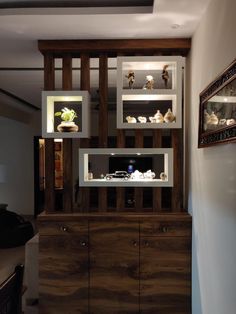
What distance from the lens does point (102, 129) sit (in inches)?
118

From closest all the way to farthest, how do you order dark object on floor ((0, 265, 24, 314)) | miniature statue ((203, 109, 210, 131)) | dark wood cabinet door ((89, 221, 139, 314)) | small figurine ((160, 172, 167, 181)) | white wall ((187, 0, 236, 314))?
dark object on floor ((0, 265, 24, 314)) → white wall ((187, 0, 236, 314)) → miniature statue ((203, 109, 210, 131)) → dark wood cabinet door ((89, 221, 139, 314)) → small figurine ((160, 172, 167, 181))

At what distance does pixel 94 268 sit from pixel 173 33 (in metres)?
2.07

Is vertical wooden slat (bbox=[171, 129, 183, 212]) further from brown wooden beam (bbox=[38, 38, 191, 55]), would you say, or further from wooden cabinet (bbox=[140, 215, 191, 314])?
brown wooden beam (bbox=[38, 38, 191, 55])

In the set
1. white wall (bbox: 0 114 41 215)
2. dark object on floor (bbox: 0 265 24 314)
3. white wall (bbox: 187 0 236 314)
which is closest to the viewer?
dark object on floor (bbox: 0 265 24 314)

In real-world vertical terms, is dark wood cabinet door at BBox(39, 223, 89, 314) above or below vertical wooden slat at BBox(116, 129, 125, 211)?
below

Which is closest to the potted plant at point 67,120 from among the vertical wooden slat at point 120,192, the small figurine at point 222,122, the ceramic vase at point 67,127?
the ceramic vase at point 67,127

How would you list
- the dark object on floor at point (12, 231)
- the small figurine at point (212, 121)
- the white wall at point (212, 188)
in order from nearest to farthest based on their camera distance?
the white wall at point (212, 188) → the small figurine at point (212, 121) → the dark object on floor at point (12, 231)

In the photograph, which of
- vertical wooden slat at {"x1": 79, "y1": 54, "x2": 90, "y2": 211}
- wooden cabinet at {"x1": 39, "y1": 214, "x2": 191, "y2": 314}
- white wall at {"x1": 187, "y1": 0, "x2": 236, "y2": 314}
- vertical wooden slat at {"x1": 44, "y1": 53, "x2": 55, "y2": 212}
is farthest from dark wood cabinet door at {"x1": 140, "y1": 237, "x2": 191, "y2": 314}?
vertical wooden slat at {"x1": 44, "y1": 53, "x2": 55, "y2": 212}

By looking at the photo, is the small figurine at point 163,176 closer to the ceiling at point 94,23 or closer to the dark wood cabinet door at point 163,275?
the dark wood cabinet door at point 163,275

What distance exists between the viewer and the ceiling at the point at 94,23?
2.35m

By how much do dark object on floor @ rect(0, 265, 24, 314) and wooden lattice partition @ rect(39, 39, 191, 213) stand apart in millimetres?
1534

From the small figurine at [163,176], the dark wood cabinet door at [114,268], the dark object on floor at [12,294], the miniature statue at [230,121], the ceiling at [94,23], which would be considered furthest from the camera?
the small figurine at [163,176]

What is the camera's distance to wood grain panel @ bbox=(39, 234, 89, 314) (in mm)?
2826

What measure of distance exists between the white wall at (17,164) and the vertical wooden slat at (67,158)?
5011 millimetres
